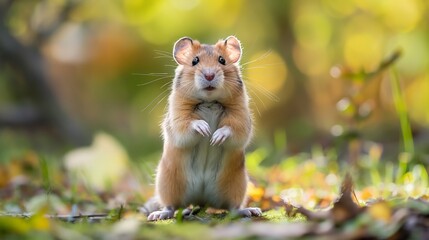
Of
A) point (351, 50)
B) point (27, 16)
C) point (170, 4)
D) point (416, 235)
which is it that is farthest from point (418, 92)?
point (416, 235)

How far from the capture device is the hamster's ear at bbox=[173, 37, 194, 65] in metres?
4.03

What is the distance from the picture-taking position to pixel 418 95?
1543 cm

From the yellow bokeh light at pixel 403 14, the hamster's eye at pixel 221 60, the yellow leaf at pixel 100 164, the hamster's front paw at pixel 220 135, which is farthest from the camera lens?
the yellow bokeh light at pixel 403 14

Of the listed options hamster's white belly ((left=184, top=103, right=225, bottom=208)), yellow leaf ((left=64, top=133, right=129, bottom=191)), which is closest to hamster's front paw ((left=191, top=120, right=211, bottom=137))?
hamster's white belly ((left=184, top=103, right=225, bottom=208))

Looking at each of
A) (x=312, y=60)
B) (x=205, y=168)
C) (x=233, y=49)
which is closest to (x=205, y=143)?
(x=205, y=168)

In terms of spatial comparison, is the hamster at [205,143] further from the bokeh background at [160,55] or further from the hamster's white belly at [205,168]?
the bokeh background at [160,55]

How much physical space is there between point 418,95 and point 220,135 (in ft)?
41.1

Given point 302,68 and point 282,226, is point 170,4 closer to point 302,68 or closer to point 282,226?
point 302,68

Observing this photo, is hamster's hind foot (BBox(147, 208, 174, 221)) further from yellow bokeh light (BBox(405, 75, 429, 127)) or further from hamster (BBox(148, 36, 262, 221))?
yellow bokeh light (BBox(405, 75, 429, 127))

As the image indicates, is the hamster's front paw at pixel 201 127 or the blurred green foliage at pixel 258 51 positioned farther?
the blurred green foliage at pixel 258 51

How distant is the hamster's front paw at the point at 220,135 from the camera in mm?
3627

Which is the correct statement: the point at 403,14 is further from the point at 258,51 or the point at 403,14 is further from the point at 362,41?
the point at 258,51

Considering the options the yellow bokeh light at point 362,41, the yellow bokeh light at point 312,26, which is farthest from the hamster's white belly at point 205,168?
the yellow bokeh light at point 362,41

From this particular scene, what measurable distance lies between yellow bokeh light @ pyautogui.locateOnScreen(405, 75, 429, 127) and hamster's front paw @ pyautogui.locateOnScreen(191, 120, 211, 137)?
1135cm
